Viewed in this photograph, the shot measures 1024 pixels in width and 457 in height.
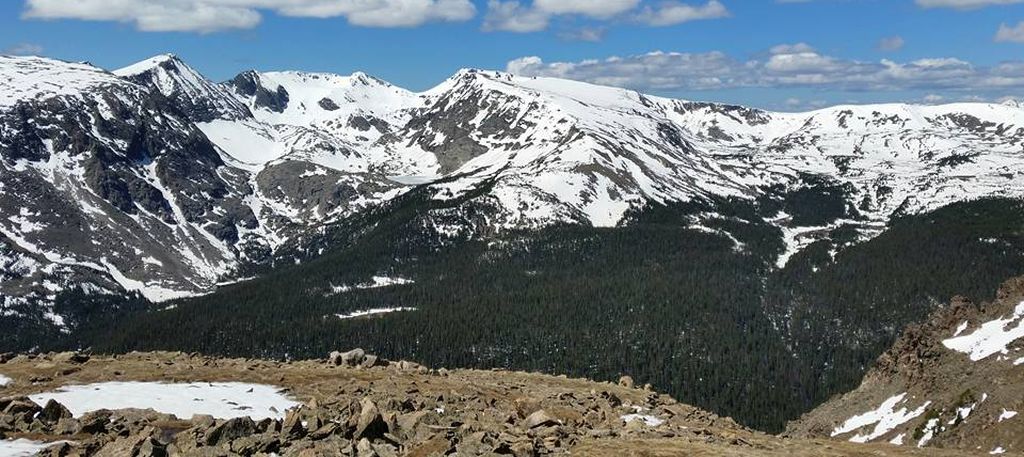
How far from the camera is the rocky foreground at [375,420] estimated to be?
2750 cm

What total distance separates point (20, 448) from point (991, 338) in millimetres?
98269

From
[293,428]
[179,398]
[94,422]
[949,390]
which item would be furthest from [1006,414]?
[94,422]

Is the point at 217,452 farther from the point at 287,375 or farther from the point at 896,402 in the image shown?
the point at 896,402

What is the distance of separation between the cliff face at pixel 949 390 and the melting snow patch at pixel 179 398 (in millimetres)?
58658

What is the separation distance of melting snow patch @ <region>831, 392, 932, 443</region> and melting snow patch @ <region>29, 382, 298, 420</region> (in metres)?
69.7

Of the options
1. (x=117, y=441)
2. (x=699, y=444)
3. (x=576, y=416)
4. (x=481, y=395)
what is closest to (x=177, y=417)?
(x=117, y=441)

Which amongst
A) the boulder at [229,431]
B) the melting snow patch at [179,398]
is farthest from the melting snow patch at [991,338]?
the boulder at [229,431]

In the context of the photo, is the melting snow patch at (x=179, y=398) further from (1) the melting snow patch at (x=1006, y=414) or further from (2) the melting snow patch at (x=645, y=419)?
(1) the melting snow patch at (x=1006, y=414)

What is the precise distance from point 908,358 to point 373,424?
92003 millimetres

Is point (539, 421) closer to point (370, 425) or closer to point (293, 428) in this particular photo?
point (370, 425)

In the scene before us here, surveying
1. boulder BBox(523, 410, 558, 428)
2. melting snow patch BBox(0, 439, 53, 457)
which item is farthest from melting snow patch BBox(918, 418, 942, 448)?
melting snow patch BBox(0, 439, 53, 457)

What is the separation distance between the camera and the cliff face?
231 feet

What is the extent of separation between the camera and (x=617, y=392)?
1960 inches

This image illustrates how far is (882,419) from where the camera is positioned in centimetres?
9319
